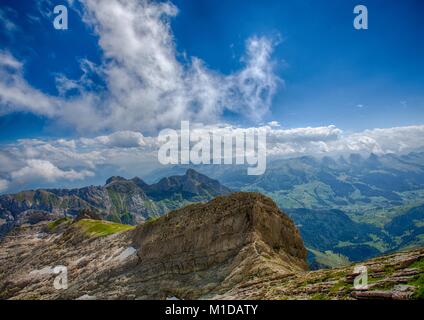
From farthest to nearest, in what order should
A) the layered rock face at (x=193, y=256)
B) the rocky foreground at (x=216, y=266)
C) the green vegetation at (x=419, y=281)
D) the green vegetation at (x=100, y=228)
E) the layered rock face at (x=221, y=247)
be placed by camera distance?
the green vegetation at (x=100, y=228), the layered rock face at (x=193, y=256), the layered rock face at (x=221, y=247), the rocky foreground at (x=216, y=266), the green vegetation at (x=419, y=281)

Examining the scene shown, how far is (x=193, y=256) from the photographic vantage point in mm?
53844

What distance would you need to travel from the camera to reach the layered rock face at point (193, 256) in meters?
44.9

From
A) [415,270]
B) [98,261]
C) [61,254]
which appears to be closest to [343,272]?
[415,270]

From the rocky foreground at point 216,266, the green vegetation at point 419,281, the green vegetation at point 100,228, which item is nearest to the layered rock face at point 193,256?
the rocky foreground at point 216,266

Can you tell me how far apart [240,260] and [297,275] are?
12.2 m

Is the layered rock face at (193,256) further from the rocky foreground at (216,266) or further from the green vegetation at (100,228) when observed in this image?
the green vegetation at (100,228)

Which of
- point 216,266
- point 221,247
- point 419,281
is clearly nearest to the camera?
point 419,281

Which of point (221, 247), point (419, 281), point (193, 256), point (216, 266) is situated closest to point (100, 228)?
point (193, 256)

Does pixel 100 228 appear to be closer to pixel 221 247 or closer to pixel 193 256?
pixel 193 256

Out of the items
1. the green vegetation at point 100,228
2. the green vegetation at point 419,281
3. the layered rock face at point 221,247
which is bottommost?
the green vegetation at point 100,228

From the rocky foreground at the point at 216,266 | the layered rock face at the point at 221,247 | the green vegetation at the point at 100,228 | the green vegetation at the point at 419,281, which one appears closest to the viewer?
the green vegetation at the point at 419,281

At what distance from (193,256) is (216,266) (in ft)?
20.1

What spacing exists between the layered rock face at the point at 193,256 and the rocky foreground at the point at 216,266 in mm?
194
